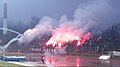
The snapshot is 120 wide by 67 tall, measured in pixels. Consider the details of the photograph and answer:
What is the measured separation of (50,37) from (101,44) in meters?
15.9

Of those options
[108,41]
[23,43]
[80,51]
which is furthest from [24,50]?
[108,41]

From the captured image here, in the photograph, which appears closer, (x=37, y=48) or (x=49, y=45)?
(x=49, y=45)

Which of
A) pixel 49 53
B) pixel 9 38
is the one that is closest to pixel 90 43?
pixel 49 53

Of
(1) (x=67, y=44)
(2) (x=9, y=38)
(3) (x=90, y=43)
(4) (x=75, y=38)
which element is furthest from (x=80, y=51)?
(2) (x=9, y=38)

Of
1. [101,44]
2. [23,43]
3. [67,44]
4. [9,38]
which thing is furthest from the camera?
[9,38]

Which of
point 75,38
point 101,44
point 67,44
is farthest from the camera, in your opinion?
point 101,44

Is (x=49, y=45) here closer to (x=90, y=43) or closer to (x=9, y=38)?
(x=90, y=43)

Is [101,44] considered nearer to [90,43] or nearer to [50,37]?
[90,43]

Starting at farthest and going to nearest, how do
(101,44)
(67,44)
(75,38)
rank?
(101,44) < (67,44) < (75,38)

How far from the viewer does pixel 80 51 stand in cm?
7856

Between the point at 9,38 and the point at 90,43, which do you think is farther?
the point at 9,38

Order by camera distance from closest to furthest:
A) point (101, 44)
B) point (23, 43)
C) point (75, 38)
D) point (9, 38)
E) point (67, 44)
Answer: point (75, 38)
point (67, 44)
point (101, 44)
point (23, 43)
point (9, 38)

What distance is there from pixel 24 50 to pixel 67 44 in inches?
830

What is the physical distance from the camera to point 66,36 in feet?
211
